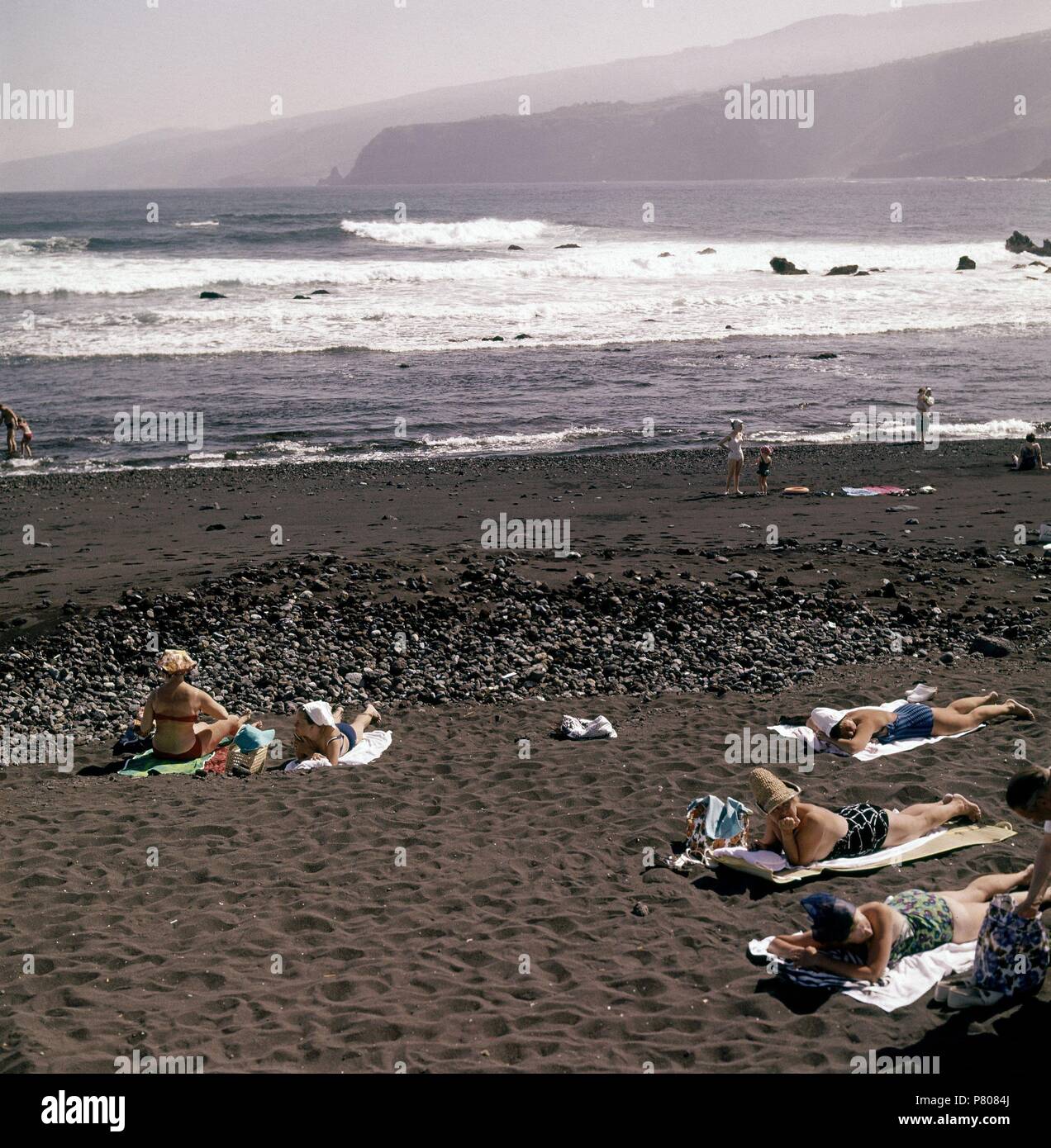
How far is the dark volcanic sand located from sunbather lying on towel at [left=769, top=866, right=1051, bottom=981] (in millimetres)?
241

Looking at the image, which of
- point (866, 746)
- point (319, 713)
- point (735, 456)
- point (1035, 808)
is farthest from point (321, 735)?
point (735, 456)

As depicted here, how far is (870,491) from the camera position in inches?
647

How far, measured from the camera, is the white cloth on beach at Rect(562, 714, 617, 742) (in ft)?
28.8

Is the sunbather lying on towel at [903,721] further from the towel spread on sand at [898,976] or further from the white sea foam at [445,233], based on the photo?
the white sea foam at [445,233]

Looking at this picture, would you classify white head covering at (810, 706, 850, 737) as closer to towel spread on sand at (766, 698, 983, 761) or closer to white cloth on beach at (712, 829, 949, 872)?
towel spread on sand at (766, 698, 983, 761)
